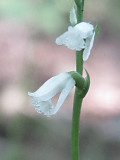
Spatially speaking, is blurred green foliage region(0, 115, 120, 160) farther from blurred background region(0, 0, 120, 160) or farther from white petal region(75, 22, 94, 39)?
white petal region(75, 22, 94, 39)

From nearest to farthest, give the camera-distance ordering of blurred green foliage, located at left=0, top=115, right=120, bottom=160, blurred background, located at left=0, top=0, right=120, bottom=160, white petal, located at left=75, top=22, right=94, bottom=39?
white petal, located at left=75, top=22, right=94, bottom=39 < blurred background, located at left=0, top=0, right=120, bottom=160 < blurred green foliage, located at left=0, top=115, right=120, bottom=160

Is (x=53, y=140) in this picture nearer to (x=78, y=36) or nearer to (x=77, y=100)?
(x=77, y=100)

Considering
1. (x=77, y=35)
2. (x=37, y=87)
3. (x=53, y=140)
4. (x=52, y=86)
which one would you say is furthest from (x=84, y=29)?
(x=37, y=87)

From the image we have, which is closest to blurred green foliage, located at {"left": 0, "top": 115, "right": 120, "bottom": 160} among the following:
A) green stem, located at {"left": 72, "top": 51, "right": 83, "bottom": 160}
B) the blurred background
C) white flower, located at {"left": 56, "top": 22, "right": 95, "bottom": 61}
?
the blurred background

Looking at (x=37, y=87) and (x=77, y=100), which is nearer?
(x=77, y=100)

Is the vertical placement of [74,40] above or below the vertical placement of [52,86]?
above

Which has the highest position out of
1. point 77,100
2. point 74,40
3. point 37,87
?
point 37,87

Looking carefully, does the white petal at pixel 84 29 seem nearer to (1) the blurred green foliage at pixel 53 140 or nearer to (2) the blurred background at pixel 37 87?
(2) the blurred background at pixel 37 87

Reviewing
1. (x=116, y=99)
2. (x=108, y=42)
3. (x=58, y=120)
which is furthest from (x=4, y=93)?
(x=108, y=42)

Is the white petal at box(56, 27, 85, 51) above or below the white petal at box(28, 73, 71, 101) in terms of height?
above
